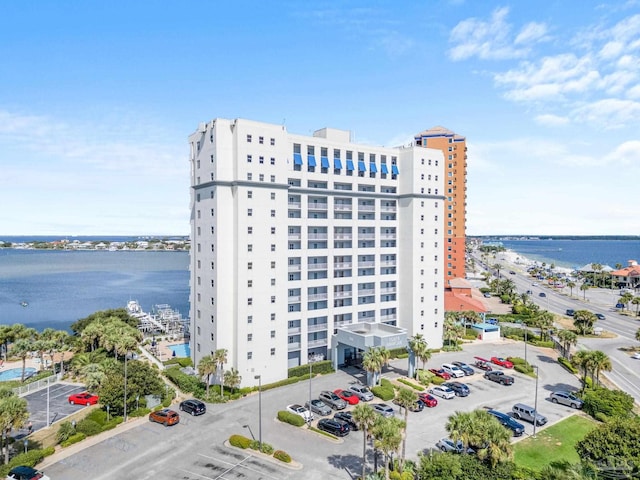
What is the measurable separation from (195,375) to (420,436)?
3382 cm


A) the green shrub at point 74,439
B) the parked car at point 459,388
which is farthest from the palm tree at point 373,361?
the green shrub at point 74,439

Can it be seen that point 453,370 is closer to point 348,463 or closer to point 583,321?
point 348,463

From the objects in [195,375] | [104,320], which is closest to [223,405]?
[195,375]

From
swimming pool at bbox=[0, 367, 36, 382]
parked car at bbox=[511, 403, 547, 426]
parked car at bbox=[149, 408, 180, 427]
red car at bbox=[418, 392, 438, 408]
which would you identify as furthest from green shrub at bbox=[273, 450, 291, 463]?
swimming pool at bbox=[0, 367, 36, 382]

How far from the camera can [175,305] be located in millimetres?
155000

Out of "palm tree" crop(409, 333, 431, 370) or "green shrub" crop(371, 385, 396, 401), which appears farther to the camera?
"palm tree" crop(409, 333, 431, 370)

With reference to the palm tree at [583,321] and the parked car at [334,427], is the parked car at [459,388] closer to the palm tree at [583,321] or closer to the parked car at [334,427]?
the parked car at [334,427]

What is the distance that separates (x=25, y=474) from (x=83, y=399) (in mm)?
20193

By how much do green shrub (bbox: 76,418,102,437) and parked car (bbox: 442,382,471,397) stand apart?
44582 mm

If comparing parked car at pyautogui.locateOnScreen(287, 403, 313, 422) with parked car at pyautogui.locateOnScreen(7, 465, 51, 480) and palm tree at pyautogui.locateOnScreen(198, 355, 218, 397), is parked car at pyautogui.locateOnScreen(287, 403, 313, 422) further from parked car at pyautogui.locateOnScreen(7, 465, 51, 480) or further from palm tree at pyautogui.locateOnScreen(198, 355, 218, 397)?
parked car at pyautogui.locateOnScreen(7, 465, 51, 480)

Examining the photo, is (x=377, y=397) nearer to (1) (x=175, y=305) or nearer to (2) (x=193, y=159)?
(2) (x=193, y=159)

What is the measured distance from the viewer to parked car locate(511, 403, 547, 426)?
48812 mm

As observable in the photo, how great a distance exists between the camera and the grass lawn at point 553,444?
40.8 m

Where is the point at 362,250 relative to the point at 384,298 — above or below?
above
